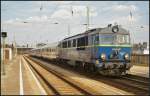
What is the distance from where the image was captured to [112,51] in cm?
2369

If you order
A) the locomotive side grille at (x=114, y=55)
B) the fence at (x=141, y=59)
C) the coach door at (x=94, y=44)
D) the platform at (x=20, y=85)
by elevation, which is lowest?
the platform at (x=20, y=85)

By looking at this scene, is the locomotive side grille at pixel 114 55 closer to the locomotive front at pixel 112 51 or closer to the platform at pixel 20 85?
the locomotive front at pixel 112 51

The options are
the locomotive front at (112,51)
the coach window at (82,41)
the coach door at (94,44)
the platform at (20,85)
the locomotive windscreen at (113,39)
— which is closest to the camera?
the platform at (20,85)

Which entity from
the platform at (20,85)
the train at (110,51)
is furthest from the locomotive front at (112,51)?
the platform at (20,85)

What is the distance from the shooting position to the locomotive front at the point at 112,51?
2339 cm

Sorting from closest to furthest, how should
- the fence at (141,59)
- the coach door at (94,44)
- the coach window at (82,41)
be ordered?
1. the coach door at (94,44)
2. the coach window at (82,41)
3. the fence at (141,59)

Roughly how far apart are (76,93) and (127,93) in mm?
2253

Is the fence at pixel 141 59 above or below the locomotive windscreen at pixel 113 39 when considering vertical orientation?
below

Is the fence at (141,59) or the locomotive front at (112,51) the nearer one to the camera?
the locomotive front at (112,51)

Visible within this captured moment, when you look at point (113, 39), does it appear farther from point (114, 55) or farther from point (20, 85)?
point (20, 85)

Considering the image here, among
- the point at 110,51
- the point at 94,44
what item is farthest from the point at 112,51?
the point at 94,44

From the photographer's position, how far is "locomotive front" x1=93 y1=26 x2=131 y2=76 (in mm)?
23391

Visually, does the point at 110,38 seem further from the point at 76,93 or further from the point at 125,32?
the point at 76,93

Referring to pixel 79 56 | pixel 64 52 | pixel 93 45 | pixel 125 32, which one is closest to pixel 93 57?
pixel 93 45
